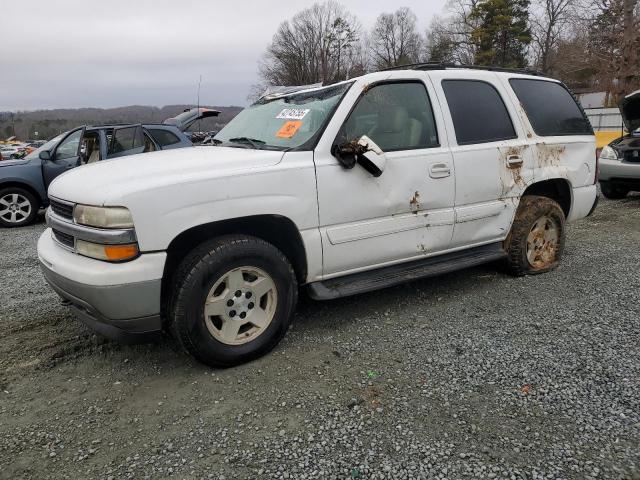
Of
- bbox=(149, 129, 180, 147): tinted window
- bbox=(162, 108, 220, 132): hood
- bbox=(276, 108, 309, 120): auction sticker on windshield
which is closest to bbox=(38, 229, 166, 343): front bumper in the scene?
bbox=(276, 108, 309, 120): auction sticker on windshield

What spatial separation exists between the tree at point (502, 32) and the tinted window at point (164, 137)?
41.3 meters

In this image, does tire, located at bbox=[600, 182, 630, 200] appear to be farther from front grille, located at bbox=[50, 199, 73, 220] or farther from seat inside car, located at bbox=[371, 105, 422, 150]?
front grille, located at bbox=[50, 199, 73, 220]

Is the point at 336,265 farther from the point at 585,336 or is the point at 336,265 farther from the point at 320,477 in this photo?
the point at 585,336

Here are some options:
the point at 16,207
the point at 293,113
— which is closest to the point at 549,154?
the point at 293,113

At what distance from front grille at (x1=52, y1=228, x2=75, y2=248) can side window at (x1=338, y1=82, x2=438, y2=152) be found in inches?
72.5

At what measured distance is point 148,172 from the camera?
9.32 feet

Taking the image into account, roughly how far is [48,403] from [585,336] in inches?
137

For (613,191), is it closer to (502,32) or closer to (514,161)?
(514,161)

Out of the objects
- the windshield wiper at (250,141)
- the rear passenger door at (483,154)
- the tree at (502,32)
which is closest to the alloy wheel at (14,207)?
the windshield wiper at (250,141)

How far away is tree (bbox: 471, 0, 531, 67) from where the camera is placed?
43469 mm

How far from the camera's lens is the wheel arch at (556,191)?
14.7 feet

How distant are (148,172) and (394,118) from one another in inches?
71.3

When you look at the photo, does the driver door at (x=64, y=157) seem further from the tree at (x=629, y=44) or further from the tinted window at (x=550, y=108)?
the tree at (x=629, y=44)

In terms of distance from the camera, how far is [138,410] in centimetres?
262
